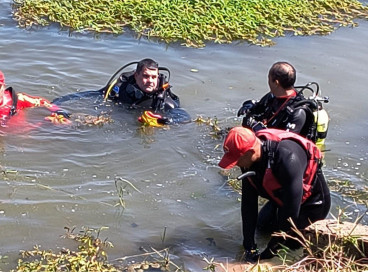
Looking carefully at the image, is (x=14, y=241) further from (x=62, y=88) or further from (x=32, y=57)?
(x=32, y=57)

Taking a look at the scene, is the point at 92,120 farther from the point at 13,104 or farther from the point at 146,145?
the point at 13,104

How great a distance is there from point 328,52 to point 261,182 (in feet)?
20.6

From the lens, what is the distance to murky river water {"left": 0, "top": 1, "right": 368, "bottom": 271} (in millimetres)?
5797

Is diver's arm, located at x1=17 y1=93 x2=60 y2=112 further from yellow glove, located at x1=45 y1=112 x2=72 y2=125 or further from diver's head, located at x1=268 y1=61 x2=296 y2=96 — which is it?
diver's head, located at x1=268 y1=61 x2=296 y2=96

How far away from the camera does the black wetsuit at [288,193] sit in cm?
472

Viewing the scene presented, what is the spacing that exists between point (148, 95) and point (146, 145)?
0.83 metres

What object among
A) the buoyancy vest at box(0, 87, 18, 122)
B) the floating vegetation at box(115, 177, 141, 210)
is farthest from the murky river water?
the buoyancy vest at box(0, 87, 18, 122)

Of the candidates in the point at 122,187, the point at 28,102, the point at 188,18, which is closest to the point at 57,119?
the point at 28,102

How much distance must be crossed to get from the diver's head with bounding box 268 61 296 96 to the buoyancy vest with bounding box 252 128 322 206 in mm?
1316

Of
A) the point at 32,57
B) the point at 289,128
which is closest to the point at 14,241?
the point at 289,128

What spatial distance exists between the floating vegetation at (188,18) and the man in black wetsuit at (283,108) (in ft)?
14.3

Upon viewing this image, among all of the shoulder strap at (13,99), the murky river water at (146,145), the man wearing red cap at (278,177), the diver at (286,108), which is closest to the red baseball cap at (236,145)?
the man wearing red cap at (278,177)

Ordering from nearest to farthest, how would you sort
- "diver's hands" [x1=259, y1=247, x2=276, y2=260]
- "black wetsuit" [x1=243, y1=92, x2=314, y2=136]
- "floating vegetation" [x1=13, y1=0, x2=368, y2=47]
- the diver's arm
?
"diver's hands" [x1=259, y1=247, x2=276, y2=260] < "black wetsuit" [x1=243, y1=92, x2=314, y2=136] < the diver's arm < "floating vegetation" [x1=13, y1=0, x2=368, y2=47]

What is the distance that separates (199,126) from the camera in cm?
806
